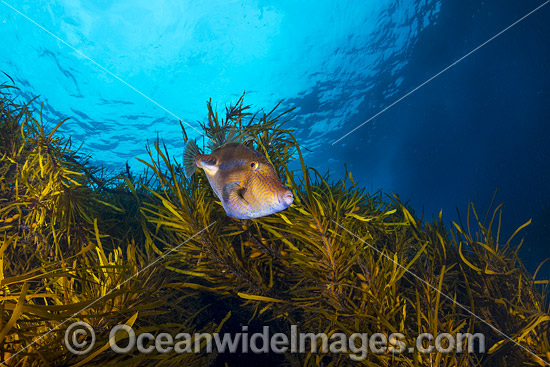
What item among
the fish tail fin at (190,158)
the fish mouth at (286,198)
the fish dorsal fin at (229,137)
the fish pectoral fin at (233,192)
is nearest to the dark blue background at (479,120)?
the fish dorsal fin at (229,137)

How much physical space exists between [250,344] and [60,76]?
26324mm

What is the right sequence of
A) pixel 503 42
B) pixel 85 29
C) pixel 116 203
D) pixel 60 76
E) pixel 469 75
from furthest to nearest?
1. pixel 469 75
2. pixel 503 42
3. pixel 60 76
4. pixel 85 29
5. pixel 116 203

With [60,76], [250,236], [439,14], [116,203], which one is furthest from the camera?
[439,14]

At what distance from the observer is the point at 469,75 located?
3016cm

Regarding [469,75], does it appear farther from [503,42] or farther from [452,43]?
[452,43]

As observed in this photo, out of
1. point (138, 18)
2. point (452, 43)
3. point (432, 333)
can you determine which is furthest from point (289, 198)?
point (452, 43)

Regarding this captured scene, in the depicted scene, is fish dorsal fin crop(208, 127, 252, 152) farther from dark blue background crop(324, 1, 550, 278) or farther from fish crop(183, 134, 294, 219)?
dark blue background crop(324, 1, 550, 278)

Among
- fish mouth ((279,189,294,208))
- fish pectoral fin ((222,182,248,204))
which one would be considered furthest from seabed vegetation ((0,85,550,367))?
fish pectoral fin ((222,182,248,204))

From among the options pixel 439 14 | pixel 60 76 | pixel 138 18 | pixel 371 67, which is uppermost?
pixel 439 14

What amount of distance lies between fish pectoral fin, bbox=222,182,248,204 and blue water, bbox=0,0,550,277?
1238 cm

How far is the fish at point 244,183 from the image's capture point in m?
1.29

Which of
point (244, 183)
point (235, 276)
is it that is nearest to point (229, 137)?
point (244, 183)

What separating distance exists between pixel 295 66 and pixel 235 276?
2303 cm

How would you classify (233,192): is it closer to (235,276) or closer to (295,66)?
(235,276)
